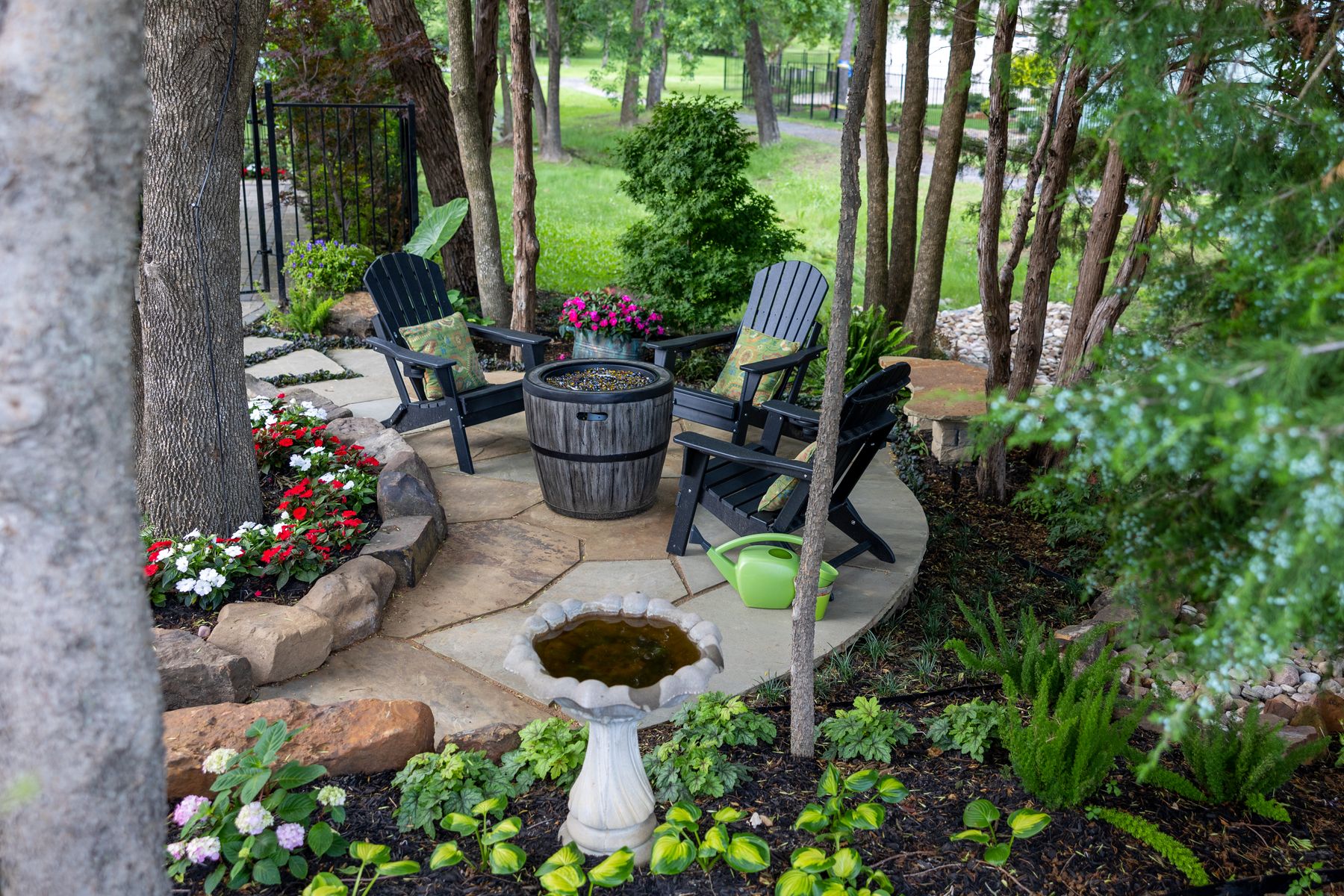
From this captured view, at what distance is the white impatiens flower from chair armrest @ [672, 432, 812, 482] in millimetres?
1995

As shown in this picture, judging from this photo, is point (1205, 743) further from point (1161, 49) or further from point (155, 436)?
point (155, 436)

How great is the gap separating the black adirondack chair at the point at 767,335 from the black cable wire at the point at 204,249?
6.65ft

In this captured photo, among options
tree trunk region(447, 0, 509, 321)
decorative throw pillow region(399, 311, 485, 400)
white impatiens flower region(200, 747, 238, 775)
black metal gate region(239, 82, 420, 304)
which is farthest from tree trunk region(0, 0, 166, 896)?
black metal gate region(239, 82, 420, 304)

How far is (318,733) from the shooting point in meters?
2.49

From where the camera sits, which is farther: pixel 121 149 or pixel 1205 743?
pixel 1205 743

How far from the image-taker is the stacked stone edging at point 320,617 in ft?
9.33

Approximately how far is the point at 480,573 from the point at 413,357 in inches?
54.6

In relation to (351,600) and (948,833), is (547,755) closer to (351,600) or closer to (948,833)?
(948,833)

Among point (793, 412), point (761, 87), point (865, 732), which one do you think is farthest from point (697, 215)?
point (761, 87)

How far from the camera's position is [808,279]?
5316 mm

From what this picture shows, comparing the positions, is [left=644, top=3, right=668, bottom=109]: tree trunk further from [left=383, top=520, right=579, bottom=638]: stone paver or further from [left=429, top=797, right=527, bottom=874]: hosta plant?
[left=429, top=797, right=527, bottom=874]: hosta plant

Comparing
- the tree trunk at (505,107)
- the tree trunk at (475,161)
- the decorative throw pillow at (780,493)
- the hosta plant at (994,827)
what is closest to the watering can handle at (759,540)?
the decorative throw pillow at (780,493)

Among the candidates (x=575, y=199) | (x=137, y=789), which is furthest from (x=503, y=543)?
(x=575, y=199)

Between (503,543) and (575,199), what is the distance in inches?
483
